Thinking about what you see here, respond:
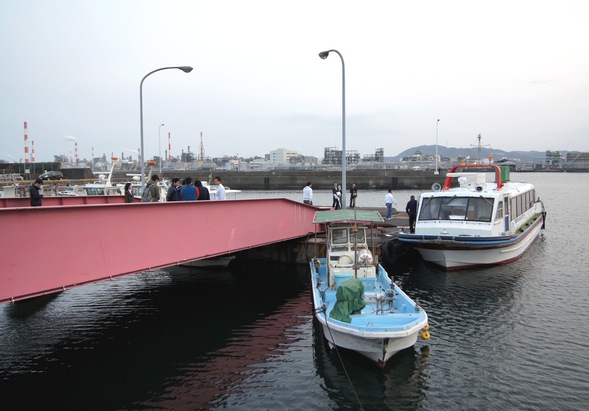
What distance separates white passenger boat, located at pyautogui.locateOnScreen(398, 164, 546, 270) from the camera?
70.9 ft

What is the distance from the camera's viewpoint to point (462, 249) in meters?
21.5

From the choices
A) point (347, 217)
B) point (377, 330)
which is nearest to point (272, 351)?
point (377, 330)

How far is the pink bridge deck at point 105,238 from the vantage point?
9.29 m

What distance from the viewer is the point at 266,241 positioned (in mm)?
18875

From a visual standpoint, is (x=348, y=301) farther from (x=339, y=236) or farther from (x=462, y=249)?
(x=462, y=249)

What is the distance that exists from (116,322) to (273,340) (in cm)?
555

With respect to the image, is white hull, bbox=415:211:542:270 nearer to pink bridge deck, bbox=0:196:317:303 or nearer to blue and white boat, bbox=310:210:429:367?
blue and white boat, bbox=310:210:429:367

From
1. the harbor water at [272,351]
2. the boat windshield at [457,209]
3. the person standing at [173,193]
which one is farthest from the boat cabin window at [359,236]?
the boat windshield at [457,209]

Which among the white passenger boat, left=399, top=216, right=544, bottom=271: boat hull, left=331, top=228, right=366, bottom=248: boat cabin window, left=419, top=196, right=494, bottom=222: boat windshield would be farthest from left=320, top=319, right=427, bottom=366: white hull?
left=419, top=196, right=494, bottom=222: boat windshield

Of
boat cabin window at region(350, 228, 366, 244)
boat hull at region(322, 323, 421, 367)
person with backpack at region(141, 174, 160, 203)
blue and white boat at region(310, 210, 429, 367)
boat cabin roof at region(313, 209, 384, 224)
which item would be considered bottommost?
boat hull at region(322, 323, 421, 367)

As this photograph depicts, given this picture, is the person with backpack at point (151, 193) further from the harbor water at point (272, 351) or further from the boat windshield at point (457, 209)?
the boat windshield at point (457, 209)

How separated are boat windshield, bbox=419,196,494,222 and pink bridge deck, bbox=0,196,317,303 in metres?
10.1

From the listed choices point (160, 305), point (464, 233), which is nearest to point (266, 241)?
point (160, 305)

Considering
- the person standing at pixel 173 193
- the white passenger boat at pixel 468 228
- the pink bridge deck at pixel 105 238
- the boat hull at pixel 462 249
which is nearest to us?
the pink bridge deck at pixel 105 238
